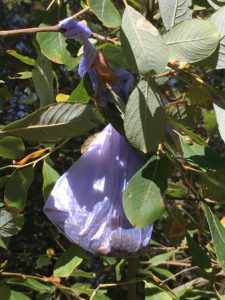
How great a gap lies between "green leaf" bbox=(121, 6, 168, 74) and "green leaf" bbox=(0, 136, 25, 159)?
0.28 m

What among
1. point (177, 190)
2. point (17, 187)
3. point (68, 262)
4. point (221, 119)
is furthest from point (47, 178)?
point (221, 119)

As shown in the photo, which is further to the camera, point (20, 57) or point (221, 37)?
point (20, 57)

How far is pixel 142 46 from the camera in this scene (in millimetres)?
805

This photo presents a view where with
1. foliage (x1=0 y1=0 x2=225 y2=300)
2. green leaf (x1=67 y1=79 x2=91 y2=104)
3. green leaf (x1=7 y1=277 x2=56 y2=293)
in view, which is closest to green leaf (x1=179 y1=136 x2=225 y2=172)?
foliage (x1=0 y1=0 x2=225 y2=300)

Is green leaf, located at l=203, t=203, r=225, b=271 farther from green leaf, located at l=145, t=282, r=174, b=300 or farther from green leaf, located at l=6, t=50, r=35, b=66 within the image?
green leaf, located at l=6, t=50, r=35, b=66

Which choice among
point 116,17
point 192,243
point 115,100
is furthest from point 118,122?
point 192,243

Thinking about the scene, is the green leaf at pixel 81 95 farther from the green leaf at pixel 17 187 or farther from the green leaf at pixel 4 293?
the green leaf at pixel 4 293

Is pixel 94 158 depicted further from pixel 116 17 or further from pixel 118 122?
pixel 116 17

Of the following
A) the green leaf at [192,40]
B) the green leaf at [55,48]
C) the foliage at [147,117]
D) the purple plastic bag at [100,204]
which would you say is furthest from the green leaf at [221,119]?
the green leaf at [55,48]

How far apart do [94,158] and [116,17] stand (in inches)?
11.9

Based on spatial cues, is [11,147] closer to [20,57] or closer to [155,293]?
[20,57]

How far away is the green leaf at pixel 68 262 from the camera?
1367 millimetres

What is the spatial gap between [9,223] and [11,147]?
315mm

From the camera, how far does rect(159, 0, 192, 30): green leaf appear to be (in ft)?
3.09
